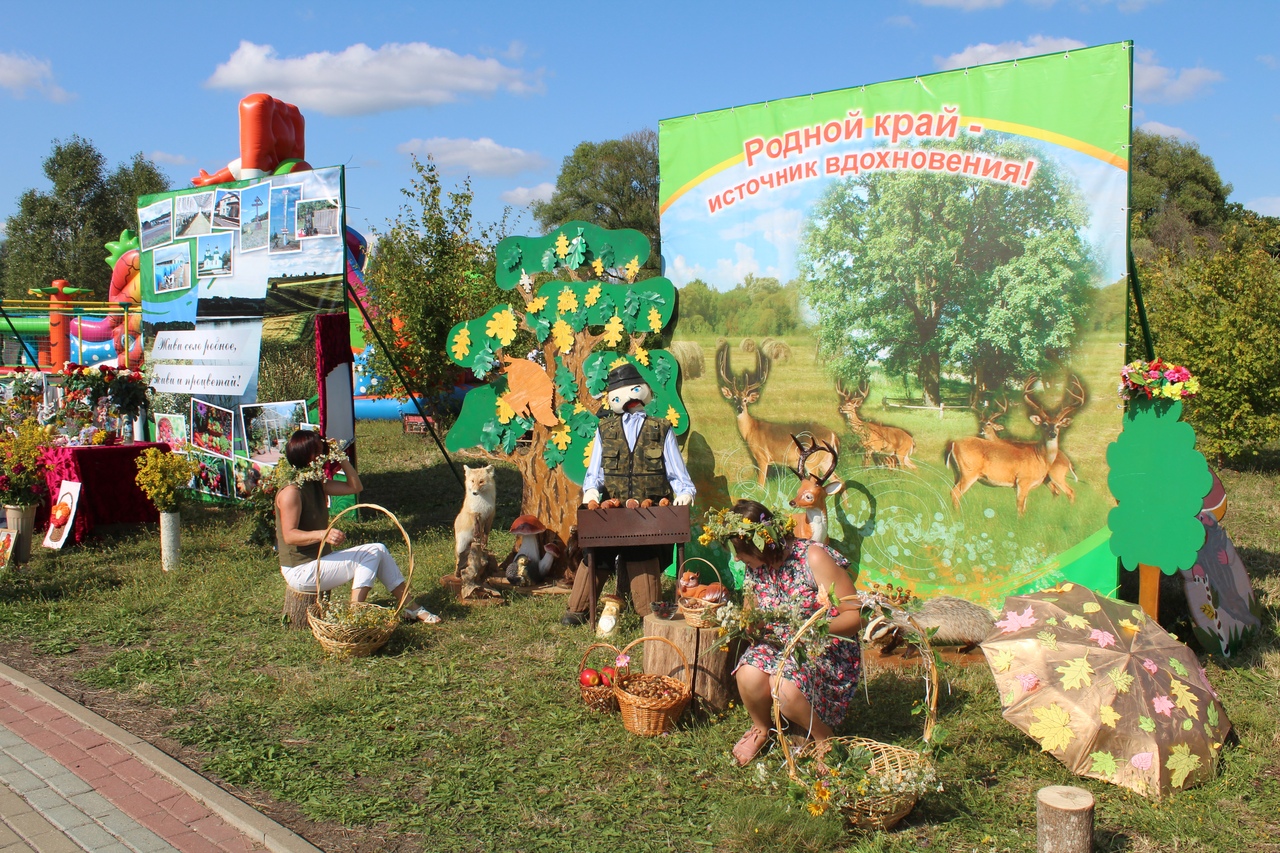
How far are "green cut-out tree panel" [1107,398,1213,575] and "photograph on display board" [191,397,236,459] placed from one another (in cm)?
852

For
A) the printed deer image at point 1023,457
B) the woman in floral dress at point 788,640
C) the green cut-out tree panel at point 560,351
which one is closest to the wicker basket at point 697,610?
the woman in floral dress at point 788,640

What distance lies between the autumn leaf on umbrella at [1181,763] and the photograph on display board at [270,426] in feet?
25.9

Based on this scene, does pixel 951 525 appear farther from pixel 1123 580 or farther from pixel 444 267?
pixel 444 267

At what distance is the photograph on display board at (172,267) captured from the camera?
407 inches

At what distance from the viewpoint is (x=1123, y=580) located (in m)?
6.81

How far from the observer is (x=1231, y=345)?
Answer: 492 inches

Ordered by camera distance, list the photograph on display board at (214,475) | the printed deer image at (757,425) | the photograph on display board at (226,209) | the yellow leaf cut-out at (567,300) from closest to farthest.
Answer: the printed deer image at (757,425)
the yellow leaf cut-out at (567,300)
the photograph on display board at (226,209)
the photograph on display board at (214,475)

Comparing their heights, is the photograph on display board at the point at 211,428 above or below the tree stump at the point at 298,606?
above

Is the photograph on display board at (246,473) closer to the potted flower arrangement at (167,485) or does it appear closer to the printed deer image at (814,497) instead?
the potted flower arrangement at (167,485)

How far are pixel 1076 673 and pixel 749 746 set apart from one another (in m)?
1.51

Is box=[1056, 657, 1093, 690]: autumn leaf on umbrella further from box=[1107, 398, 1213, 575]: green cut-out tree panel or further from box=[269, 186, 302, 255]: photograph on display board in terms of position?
box=[269, 186, 302, 255]: photograph on display board

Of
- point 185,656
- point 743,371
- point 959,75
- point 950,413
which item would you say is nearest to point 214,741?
point 185,656

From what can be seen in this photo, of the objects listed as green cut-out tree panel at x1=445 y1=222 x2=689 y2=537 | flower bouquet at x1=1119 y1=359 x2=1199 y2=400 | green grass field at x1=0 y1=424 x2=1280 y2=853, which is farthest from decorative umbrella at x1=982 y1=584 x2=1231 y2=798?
green cut-out tree panel at x1=445 y1=222 x2=689 y2=537

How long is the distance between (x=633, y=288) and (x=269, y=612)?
3.76 meters
